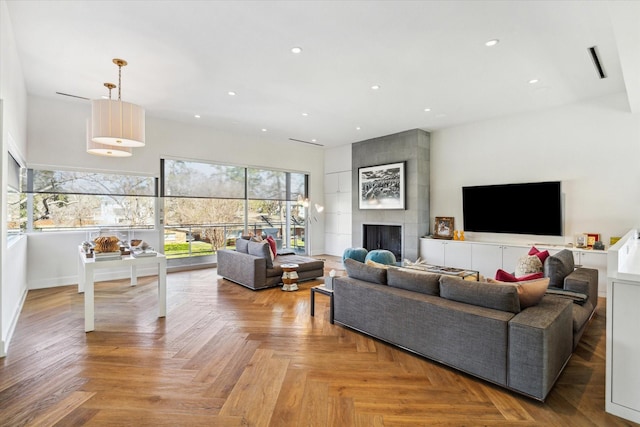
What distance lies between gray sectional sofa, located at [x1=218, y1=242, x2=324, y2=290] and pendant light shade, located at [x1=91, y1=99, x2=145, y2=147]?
2302 mm

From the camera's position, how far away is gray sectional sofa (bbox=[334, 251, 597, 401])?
2.02 meters

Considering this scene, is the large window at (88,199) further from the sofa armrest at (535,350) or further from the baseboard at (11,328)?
the sofa armrest at (535,350)

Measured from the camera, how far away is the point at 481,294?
2342 mm

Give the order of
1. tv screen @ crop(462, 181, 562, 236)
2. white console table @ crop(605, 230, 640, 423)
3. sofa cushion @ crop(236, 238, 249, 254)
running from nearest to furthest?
white console table @ crop(605, 230, 640, 423)
tv screen @ crop(462, 181, 562, 236)
sofa cushion @ crop(236, 238, 249, 254)

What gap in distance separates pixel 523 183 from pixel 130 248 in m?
6.08

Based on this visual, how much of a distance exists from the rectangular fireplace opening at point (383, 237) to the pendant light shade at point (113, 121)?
16.9ft

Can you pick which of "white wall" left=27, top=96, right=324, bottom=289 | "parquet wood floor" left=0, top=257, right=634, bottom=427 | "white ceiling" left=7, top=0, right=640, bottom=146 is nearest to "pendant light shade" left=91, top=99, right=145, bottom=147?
"white ceiling" left=7, top=0, right=640, bottom=146

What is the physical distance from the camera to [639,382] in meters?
1.85

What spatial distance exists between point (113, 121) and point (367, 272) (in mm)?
2995

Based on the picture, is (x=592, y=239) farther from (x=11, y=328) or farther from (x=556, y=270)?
(x=11, y=328)

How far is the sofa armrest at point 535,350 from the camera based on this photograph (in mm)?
1963

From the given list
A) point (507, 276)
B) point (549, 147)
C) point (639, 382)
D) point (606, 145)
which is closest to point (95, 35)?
point (507, 276)

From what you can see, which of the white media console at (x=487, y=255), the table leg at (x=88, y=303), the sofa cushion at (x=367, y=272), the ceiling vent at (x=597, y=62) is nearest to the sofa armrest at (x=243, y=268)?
the sofa cushion at (x=367, y=272)

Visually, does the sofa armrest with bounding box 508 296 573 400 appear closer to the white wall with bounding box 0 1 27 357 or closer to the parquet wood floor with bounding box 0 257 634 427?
the parquet wood floor with bounding box 0 257 634 427
